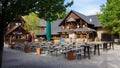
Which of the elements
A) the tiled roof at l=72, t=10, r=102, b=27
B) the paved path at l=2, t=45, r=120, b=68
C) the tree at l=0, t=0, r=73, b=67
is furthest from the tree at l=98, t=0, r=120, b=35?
the tree at l=0, t=0, r=73, b=67

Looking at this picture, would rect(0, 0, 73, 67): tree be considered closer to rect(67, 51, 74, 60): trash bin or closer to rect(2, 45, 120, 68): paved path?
rect(2, 45, 120, 68): paved path

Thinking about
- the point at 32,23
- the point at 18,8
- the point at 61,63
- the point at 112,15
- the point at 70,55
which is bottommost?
the point at 61,63

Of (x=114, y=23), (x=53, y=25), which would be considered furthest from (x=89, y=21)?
(x=114, y=23)

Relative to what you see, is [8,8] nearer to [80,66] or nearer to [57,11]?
[57,11]

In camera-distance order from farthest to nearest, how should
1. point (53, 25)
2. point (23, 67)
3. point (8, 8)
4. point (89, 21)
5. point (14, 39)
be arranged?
point (53, 25)
point (89, 21)
point (14, 39)
point (23, 67)
point (8, 8)

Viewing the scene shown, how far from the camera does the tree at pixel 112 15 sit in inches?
1362

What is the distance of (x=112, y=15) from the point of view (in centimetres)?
3506

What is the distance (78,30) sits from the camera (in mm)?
47906

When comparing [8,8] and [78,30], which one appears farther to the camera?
[78,30]

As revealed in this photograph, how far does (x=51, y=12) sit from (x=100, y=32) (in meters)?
38.2

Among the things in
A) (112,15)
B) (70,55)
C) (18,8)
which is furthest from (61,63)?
(112,15)

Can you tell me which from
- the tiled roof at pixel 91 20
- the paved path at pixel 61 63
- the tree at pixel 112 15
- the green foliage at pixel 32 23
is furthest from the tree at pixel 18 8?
the green foliage at pixel 32 23

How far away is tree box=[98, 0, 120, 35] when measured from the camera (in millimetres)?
34594

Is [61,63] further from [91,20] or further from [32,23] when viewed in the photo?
[32,23]
